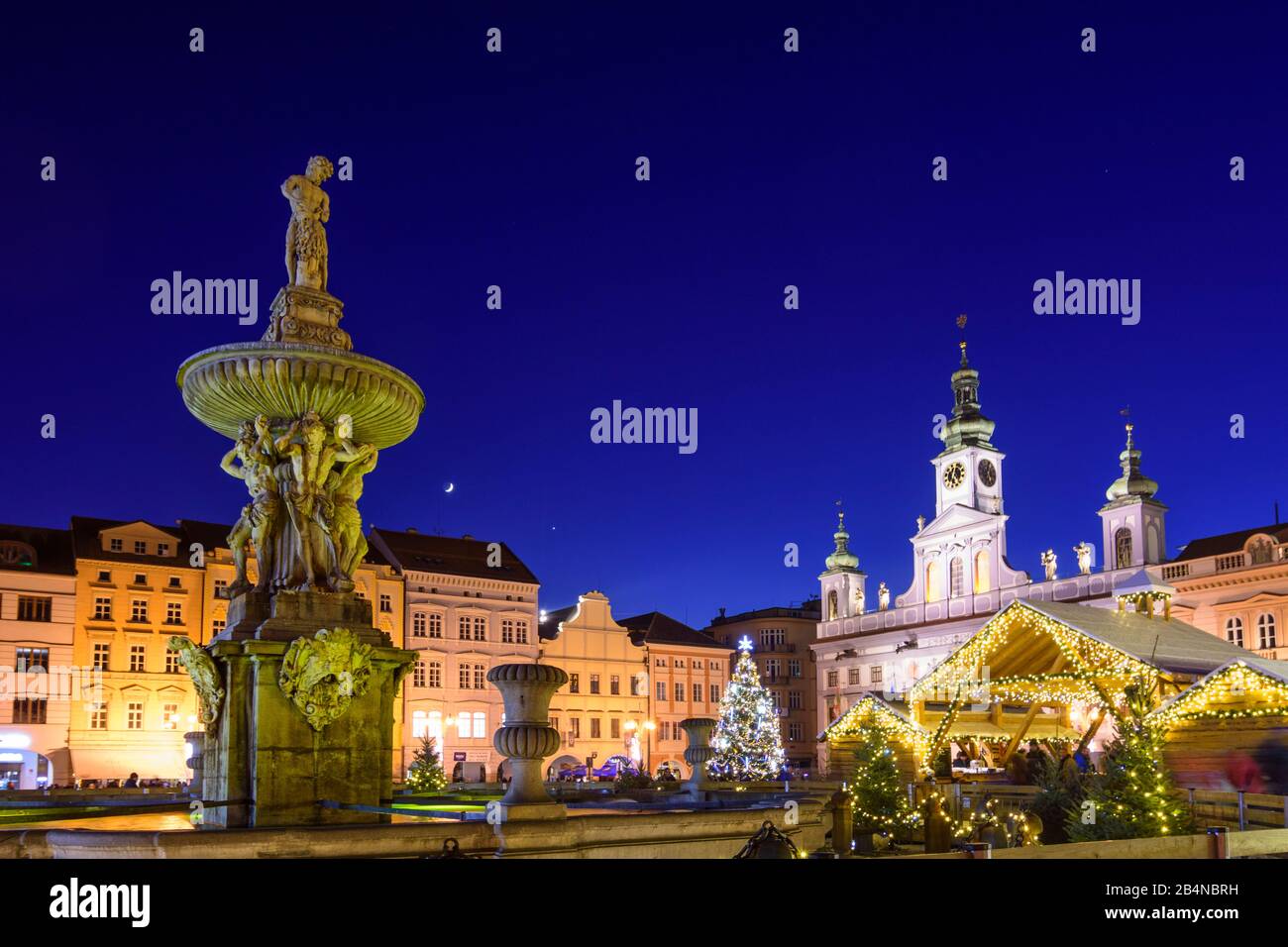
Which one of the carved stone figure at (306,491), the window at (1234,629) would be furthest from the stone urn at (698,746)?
the window at (1234,629)

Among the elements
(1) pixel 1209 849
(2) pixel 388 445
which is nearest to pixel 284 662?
(2) pixel 388 445

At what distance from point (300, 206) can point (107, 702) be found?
40772 mm

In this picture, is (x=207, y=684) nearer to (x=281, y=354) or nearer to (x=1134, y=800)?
(x=281, y=354)

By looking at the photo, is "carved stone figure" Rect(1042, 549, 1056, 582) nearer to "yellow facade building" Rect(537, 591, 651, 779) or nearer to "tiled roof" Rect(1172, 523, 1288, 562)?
"tiled roof" Rect(1172, 523, 1288, 562)

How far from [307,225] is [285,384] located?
7.52 ft

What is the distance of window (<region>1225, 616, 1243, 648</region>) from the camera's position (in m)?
50.6

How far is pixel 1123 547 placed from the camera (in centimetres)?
5775

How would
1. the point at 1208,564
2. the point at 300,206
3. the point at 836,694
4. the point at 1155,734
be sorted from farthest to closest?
the point at 836,694, the point at 1208,564, the point at 1155,734, the point at 300,206

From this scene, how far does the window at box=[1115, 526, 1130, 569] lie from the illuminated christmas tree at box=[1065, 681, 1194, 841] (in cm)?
4368

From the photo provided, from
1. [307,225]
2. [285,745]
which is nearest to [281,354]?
[307,225]

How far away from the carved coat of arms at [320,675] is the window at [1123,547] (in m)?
51.5

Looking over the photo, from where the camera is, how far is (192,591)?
A: 2067 inches

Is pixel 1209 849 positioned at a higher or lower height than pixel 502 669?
lower
